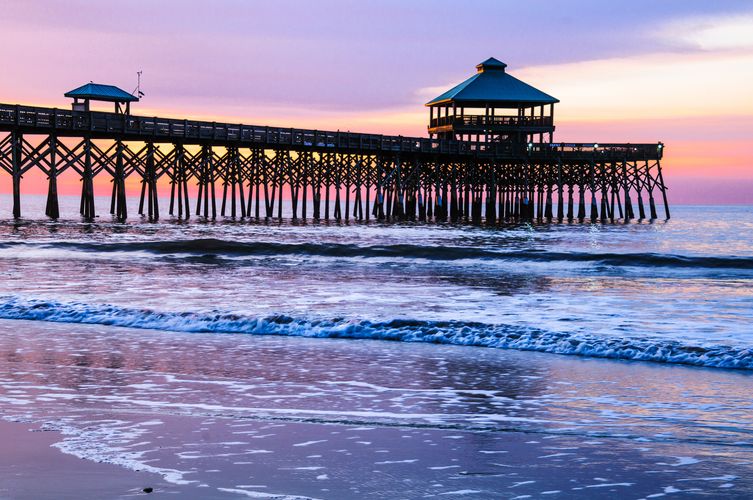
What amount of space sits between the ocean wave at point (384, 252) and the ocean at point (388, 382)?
711cm

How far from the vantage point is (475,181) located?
Result: 61.7 metres

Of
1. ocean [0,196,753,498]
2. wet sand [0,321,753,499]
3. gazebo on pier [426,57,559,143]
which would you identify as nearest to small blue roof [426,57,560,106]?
gazebo on pier [426,57,559,143]

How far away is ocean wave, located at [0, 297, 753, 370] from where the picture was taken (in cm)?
936

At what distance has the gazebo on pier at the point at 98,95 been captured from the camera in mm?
46844

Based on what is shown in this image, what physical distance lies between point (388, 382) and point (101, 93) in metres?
43.1

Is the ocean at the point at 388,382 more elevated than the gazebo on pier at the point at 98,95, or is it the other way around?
the gazebo on pier at the point at 98,95

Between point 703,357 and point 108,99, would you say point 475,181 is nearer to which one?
point 108,99

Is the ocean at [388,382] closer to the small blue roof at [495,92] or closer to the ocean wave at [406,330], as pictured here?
the ocean wave at [406,330]

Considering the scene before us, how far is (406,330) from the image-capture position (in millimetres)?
10875

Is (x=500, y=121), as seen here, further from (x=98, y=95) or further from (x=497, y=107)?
(x=98, y=95)

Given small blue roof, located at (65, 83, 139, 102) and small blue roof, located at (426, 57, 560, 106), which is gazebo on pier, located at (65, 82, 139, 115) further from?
small blue roof, located at (426, 57, 560, 106)

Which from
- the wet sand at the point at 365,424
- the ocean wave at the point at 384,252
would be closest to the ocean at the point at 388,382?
the wet sand at the point at 365,424

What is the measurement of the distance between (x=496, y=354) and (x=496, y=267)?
14111mm

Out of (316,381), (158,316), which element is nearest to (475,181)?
(158,316)
